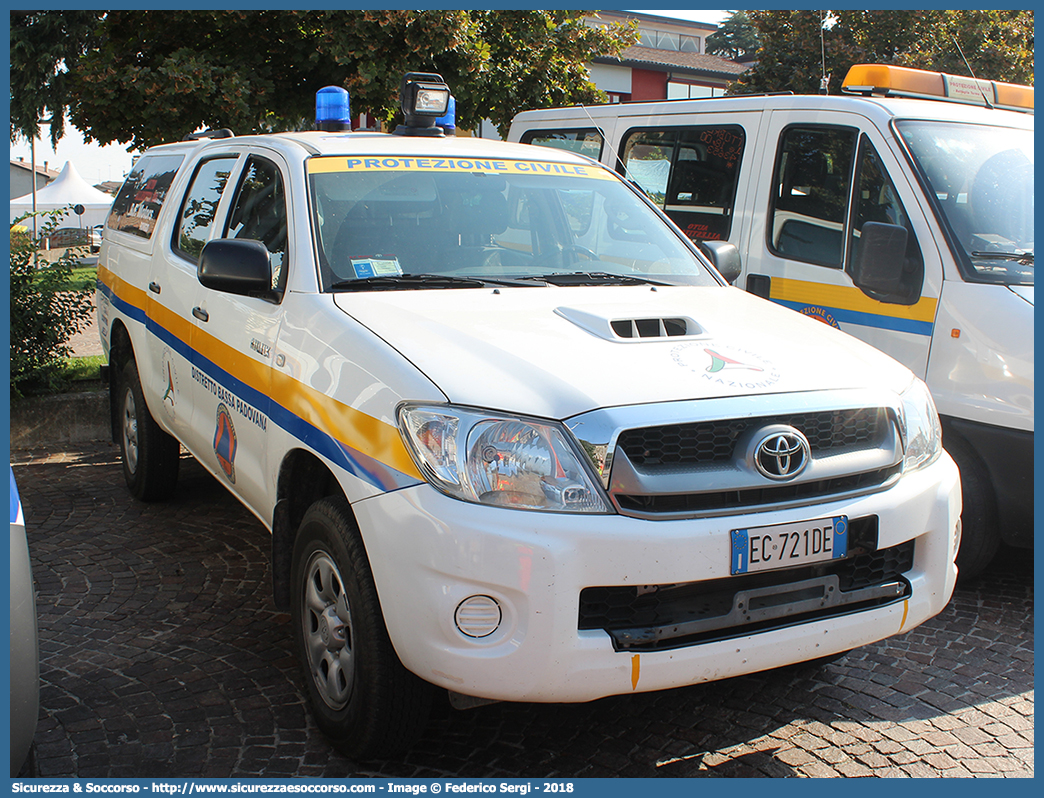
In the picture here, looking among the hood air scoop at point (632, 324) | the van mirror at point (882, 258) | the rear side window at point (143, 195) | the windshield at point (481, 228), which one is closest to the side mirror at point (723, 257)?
the windshield at point (481, 228)

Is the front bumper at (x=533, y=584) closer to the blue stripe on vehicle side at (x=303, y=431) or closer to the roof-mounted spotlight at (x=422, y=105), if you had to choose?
the blue stripe on vehicle side at (x=303, y=431)

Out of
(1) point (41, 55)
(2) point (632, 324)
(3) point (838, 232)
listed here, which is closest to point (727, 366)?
(2) point (632, 324)

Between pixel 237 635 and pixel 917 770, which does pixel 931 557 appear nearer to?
pixel 917 770

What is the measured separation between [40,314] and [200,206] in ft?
10.8

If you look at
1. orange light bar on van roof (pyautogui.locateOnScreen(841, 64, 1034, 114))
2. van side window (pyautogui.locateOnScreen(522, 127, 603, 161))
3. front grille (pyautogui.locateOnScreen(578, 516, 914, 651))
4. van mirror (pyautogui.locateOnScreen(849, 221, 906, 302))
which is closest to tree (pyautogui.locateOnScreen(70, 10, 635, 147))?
van side window (pyautogui.locateOnScreen(522, 127, 603, 161))

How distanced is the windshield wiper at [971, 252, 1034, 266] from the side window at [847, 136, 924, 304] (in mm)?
251

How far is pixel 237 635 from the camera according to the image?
3973mm

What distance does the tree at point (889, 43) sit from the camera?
17234 millimetres

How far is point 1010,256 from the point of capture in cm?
446

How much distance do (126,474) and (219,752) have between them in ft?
Answer: 10.3

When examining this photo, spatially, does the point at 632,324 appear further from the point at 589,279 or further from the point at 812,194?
the point at 812,194

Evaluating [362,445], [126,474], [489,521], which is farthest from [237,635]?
[126,474]

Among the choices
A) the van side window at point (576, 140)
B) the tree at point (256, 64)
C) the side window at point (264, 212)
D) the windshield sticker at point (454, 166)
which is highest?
the tree at point (256, 64)

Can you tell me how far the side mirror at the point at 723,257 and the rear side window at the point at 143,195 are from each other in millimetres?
2810
